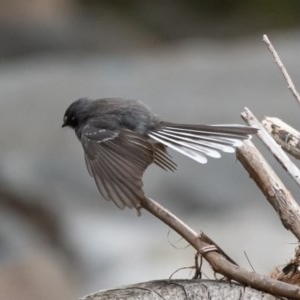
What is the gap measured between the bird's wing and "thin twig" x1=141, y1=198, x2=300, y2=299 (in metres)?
0.05

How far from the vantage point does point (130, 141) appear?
5.56ft

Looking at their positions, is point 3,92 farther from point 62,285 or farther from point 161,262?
point 161,262

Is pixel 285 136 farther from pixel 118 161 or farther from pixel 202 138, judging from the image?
pixel 118 161

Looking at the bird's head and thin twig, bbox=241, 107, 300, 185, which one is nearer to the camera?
thin twig, bbox=241, 107, 300, 185

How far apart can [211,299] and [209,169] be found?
332cm

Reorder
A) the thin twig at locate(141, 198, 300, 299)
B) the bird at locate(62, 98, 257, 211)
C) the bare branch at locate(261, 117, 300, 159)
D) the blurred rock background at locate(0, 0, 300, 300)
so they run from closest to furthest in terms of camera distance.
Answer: the thin twig at locate(141, 198, 300, 299), the bird at locate(62, 98, 257, 211), the bare branch at locate(261, 117, 300, 159), the blurred rock background at locate(0, 0, 300, 300)

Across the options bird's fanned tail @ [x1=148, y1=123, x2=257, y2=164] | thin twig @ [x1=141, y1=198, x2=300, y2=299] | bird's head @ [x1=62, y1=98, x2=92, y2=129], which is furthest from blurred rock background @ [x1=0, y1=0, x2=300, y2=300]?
thin twig @ [x1=141, y1=198, x2=300, y2=299]

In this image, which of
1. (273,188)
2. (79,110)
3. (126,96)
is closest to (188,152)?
(273,188)

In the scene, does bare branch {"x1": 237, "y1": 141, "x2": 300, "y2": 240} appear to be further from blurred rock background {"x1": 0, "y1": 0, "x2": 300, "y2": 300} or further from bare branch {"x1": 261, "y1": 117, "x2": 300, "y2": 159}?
blurred rock background {"x1": 0, "y1": 0, "x2": 300, "y2": 300}

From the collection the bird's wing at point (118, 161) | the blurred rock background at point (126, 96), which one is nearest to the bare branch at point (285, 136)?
the bird's wing at point (118, 161)

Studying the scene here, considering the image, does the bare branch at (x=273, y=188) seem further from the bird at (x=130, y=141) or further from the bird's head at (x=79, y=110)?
the bird's head at (x=79, y=110)

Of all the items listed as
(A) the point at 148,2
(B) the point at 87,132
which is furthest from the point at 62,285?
(A) the point at 148,2

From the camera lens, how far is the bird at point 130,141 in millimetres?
1565

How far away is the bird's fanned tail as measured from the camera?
Answer: 5.25ft
